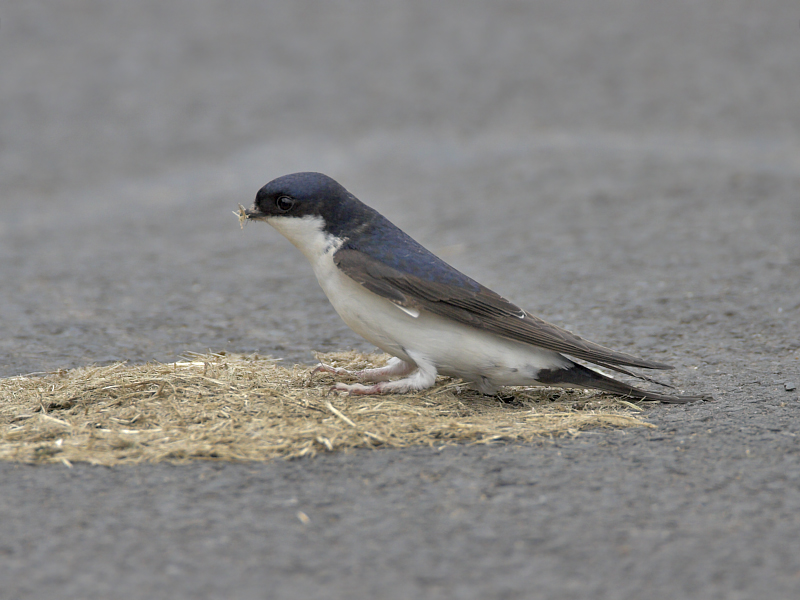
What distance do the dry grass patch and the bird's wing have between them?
1.00ft

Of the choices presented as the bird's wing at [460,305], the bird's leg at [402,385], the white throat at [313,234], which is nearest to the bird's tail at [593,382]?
the bird's wing at [460,305]

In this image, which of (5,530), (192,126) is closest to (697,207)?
(192,126)

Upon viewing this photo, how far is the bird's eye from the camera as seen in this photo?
461 centimetres

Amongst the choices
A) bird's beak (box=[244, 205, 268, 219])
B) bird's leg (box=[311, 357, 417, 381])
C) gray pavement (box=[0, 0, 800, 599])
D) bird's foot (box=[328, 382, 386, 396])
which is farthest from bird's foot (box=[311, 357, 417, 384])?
gray pavement (box=[0, 0, 800, 599])

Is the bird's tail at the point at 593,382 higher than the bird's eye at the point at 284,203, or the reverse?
the bird's eye at the point at 284,203

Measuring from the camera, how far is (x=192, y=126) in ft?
41.7

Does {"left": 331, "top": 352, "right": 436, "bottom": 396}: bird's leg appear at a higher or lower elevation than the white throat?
lower

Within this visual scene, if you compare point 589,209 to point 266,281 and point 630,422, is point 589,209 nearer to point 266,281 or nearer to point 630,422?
point 266,281

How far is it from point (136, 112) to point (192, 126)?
0.96 metres

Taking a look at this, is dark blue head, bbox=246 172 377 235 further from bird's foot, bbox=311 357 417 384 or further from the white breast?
bird's foot, bbox=311 357 417 384

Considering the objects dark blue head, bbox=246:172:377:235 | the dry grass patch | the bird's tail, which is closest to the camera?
the dry grass patch

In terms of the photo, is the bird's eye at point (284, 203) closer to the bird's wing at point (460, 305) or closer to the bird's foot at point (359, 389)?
the bird's wing at point (460, 305)

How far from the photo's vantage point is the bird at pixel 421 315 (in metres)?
4.39

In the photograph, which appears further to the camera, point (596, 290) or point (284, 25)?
point (284, 25)
